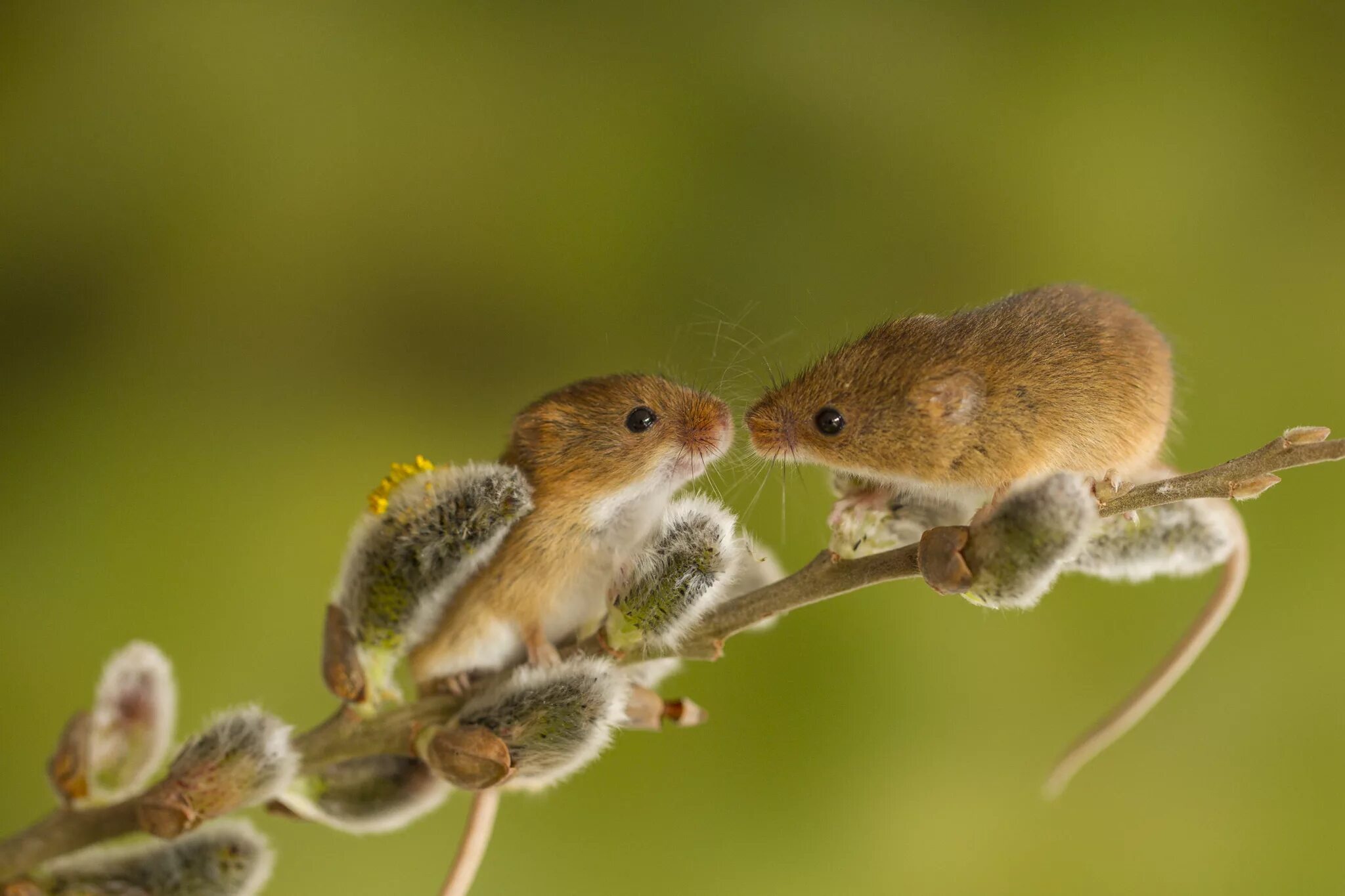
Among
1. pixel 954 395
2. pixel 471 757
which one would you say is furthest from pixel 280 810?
pixel 954 395

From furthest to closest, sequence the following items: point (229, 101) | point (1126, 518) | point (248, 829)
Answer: point (229, 101)
point (248, 829)
point (1126, 518)

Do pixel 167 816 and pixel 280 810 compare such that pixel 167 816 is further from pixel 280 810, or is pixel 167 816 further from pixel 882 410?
pixel 882 410

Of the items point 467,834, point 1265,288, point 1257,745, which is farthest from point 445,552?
point 1265,288

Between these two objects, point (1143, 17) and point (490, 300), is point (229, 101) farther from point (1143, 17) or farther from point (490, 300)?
point (1143, 17)

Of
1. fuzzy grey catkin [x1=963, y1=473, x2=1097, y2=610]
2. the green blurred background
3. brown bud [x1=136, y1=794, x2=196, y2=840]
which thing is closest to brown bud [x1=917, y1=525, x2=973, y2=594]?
fuzzy grey catkin [x1=963, y1=473, x2=1097, y2=610]

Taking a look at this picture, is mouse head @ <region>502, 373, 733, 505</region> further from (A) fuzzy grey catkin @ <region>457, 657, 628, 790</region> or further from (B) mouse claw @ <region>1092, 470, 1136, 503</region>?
(B) mouse claw @ <region>1092, 470, 1136, 503</region>

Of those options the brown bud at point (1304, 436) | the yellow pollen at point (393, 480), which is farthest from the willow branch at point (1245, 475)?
the yellow pollen at point (393, 480)
